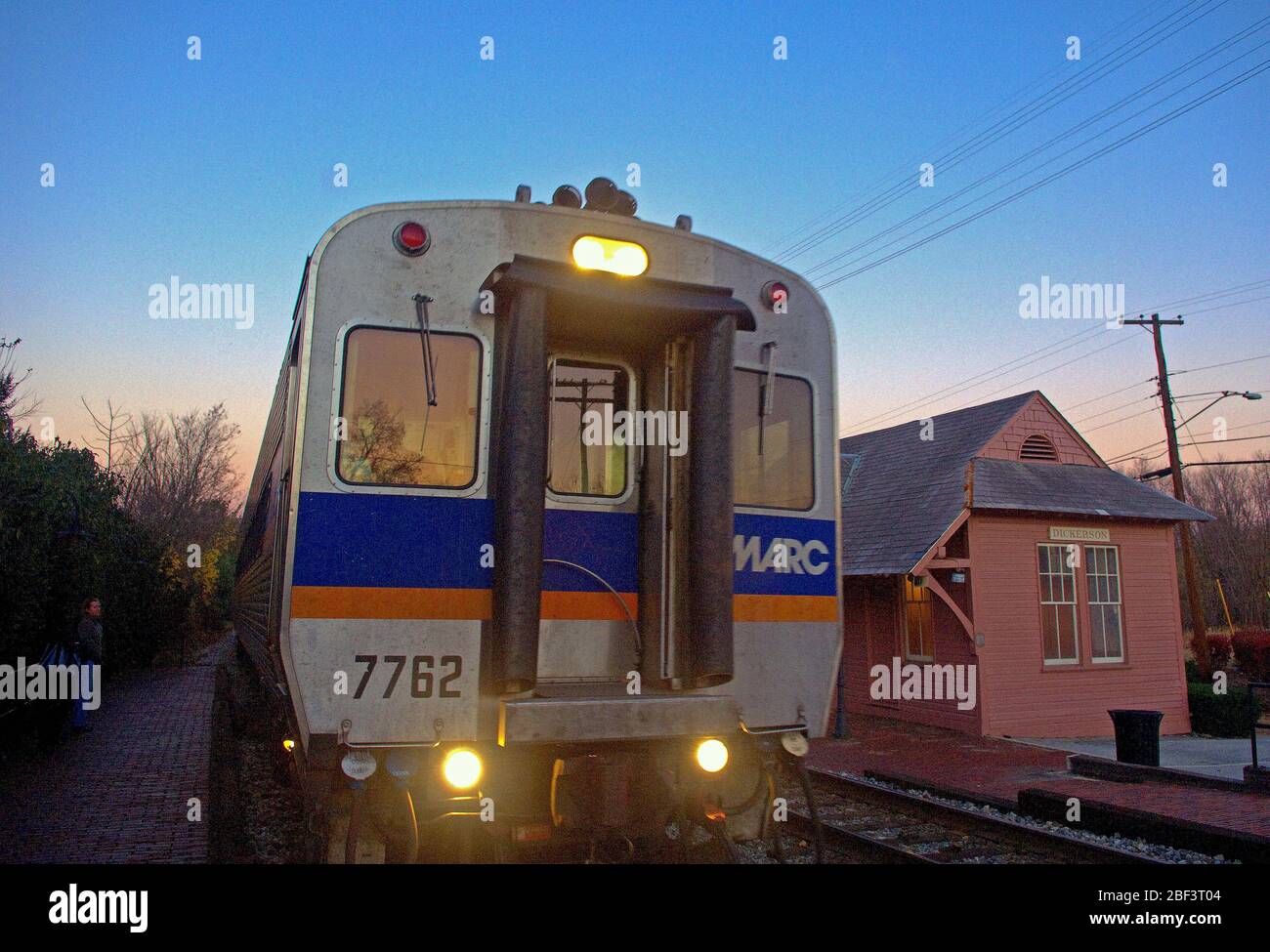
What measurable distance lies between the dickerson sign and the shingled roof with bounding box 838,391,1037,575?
187cm

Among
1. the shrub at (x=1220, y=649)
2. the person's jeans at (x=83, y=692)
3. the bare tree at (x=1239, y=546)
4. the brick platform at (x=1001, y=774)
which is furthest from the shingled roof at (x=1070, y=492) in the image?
Result: the bare tree at (x=1239, y=546)

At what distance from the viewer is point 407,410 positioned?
4246 mm

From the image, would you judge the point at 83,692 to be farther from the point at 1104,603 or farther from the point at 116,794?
the point at 1104,603

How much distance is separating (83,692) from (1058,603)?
47.8 ft

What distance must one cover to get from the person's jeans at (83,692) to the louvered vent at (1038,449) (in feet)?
48.6

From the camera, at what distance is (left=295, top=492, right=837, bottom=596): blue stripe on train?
3.98 metres

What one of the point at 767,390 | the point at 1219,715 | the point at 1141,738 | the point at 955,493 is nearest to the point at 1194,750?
the point at 1219,715

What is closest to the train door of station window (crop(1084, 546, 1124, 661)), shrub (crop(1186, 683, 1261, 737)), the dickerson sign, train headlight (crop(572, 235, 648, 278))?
train headlight (crop(572, 235, 648, 278))

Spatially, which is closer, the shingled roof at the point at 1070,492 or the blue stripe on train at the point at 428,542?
the blue stripe on train at the point at 428,542

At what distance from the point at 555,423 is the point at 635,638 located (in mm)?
1143

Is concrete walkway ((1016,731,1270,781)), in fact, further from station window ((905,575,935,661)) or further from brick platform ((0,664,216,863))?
brick platform ((0,664,216,863))

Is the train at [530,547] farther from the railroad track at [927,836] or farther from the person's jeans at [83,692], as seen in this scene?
the person's jeans at [83,692]

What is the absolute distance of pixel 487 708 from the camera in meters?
4.07

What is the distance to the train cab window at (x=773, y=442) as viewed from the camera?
4910 millimetres
